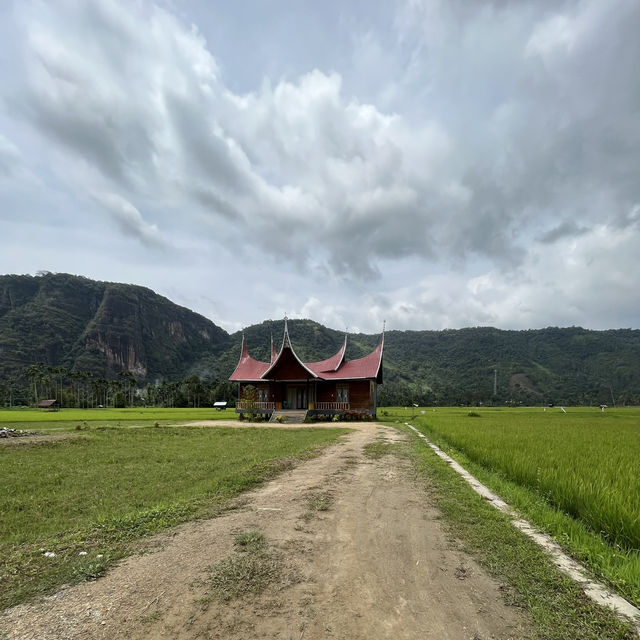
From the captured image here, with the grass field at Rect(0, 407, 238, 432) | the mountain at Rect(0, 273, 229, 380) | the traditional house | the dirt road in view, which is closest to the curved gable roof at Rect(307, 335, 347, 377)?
the traditional house

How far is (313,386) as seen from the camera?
30.5 meters

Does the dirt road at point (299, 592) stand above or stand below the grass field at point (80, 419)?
above

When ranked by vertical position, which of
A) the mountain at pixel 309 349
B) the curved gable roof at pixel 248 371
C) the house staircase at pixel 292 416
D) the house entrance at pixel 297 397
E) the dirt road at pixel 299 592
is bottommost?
the house staircase at pixel 292 416

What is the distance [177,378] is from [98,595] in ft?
419

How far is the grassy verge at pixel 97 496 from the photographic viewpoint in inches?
148

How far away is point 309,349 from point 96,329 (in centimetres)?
7223

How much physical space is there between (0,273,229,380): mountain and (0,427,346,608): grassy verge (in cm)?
10784

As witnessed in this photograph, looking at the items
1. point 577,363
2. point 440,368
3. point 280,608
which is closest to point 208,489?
point 280,608

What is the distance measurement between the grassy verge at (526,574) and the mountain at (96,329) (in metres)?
117

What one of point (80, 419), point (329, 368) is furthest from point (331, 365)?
point (80, 419)

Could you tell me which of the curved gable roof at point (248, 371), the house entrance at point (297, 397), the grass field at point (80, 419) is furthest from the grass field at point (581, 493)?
the curved gable roof at point (248, 371)

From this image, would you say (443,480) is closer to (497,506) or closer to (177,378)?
(497,506)

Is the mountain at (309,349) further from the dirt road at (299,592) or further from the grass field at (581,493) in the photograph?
the dirt road at (299,592)

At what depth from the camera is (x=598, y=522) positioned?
4.73 metres
